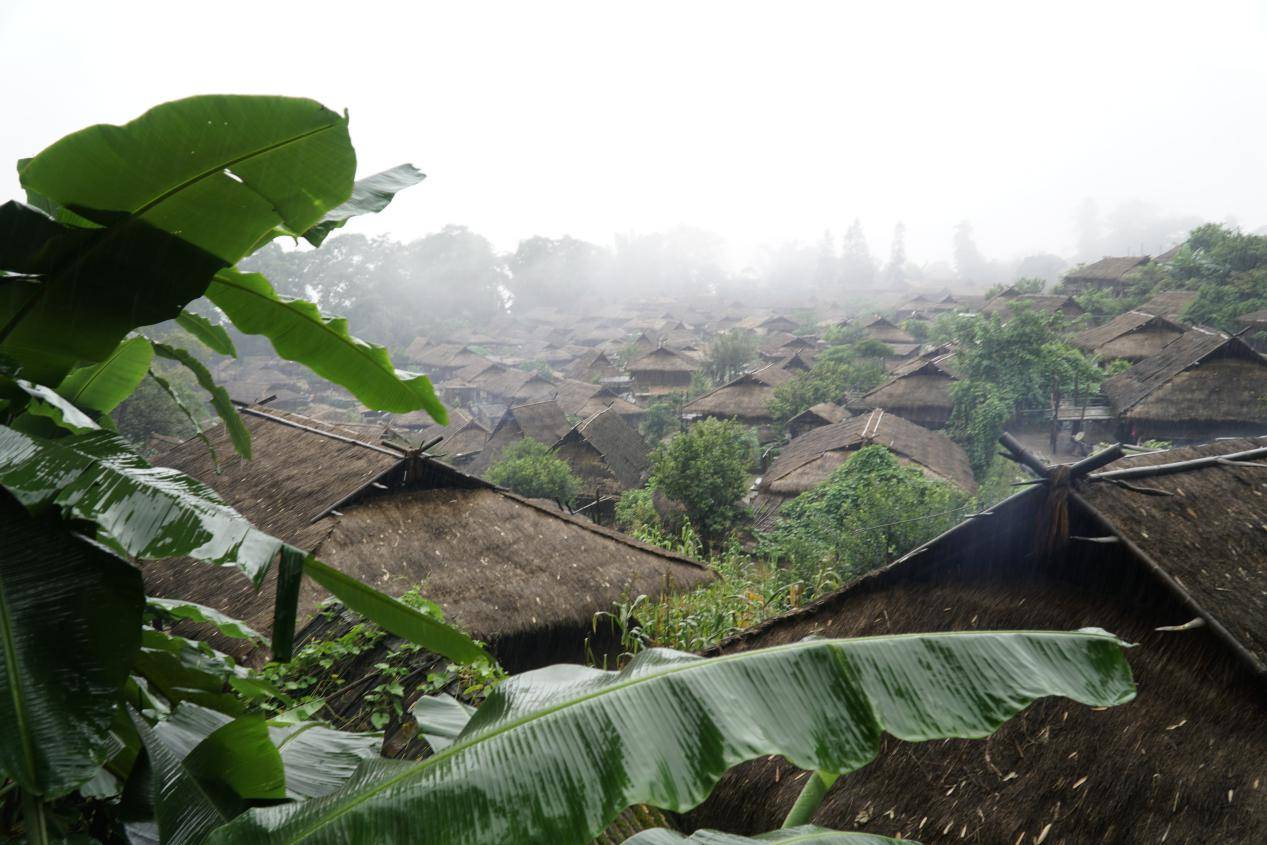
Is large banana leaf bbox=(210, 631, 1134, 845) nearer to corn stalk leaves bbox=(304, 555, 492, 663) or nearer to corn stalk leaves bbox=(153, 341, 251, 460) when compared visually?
corn stalk leaves bbox=(304, 555, 492, 663)

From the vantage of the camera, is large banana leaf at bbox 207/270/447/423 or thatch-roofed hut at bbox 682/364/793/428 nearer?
large banana leaf at bbox 207/270/447/423

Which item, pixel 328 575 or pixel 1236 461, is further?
pixel 1236 461

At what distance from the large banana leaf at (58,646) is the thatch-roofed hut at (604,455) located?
53.7 ft

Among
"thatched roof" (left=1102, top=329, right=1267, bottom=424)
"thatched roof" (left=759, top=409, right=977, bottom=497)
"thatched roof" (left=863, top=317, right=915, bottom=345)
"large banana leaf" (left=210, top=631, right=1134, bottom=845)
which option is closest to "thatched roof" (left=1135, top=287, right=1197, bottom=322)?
"thatched roof" (left=1102, top=329, right=1267, bottom=424)

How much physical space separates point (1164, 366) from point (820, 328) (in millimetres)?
25735

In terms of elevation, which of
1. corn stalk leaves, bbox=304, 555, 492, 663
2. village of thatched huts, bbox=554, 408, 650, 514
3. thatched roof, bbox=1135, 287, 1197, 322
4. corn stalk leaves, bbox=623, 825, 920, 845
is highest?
corn stalk leaves, bbox=304, 555, 492, 663

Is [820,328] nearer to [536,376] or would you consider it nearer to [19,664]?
[536,376]

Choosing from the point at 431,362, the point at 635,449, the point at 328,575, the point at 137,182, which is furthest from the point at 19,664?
the point at 431,362

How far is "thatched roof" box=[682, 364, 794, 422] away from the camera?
896 inches

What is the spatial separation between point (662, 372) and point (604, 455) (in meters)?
12.0

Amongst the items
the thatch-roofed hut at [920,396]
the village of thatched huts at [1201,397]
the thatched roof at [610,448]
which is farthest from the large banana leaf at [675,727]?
the thatch-roofed hut at [920,396]

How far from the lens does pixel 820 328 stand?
42.2 m

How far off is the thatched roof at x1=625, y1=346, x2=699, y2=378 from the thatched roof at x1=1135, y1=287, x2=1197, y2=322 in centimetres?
1539

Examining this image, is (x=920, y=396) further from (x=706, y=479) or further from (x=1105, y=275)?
(x=1105, y=275)
